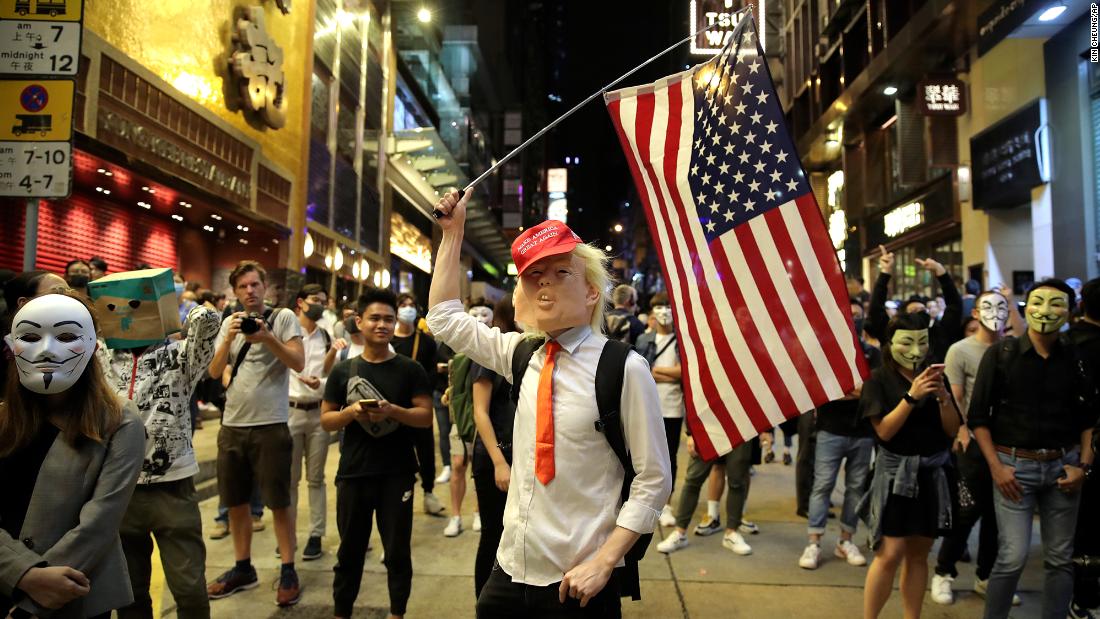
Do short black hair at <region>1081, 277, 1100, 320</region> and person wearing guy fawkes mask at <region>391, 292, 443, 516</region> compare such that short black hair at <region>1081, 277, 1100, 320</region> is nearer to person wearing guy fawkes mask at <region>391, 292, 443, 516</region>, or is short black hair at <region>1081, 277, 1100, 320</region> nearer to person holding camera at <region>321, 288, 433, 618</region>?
person holding camera at <region>321, 288, 433, 618</region>

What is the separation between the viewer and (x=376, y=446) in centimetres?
407

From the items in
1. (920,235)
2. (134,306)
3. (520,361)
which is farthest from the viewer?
(920,235)

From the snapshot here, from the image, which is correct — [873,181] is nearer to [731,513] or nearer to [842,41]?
[842,41]

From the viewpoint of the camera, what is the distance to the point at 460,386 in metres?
5.48

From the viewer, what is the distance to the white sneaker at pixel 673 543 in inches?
223

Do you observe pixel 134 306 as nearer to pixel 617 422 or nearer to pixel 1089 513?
pixel 617 422

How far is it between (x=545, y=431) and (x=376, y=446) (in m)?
2.20

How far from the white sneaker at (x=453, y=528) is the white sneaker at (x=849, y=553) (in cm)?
323

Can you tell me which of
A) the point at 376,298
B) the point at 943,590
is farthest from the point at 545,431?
the point at 943,590

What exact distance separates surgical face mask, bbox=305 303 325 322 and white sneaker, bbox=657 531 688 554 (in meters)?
3.74

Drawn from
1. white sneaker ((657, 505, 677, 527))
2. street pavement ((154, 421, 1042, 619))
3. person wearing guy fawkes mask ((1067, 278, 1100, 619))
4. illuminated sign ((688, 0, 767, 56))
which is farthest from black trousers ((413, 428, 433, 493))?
illuminated sign ((688, 0, 767, 56))

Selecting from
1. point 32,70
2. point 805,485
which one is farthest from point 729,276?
point 32,70

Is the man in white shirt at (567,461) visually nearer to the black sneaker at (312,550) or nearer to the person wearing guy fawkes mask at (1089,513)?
the person wearing guy fawkes mask at (1089,513)

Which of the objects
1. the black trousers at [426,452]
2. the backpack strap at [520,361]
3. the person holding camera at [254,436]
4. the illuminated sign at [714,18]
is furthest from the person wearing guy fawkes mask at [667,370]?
the illuminated sign at [714,18]
